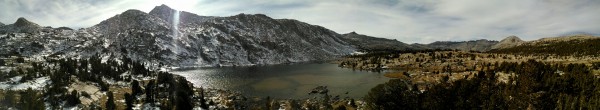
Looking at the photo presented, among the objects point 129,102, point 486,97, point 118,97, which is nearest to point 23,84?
point 118,97

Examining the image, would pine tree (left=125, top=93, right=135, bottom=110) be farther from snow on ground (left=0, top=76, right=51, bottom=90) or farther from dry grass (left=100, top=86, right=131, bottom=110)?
snow on ground (left=0, top=76, right=51, bottom=90)

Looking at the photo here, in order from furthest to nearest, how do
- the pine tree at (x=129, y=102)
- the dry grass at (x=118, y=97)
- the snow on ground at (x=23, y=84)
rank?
1. the snow on ground at (x=23, y=84)
2. the dry grass at (x=118, y=97)
3. the pine tree at (x=129, y=102)

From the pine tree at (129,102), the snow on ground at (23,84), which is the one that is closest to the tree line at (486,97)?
the pine tree at (129,102)

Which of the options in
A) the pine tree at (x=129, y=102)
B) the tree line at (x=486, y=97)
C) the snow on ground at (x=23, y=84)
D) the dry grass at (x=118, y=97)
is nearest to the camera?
the tree line at (x=486, y=97)

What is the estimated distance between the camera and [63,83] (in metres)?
89.1

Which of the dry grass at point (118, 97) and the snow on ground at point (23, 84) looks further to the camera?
the snow on ground at point (23, 84)

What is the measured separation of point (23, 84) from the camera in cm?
8612

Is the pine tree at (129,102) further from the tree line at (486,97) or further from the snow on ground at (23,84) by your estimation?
the tree line at (486,97)

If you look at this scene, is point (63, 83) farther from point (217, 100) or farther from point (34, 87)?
point (217, 100)

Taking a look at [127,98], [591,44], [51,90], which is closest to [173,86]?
[127,98]

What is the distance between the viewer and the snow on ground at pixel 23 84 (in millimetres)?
82787

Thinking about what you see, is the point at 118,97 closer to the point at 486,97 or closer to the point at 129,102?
the point at 129,102

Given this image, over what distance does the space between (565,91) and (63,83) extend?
356ft

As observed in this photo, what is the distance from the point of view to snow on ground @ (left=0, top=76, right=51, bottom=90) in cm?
8279
